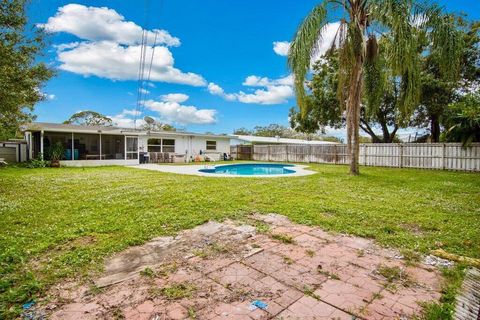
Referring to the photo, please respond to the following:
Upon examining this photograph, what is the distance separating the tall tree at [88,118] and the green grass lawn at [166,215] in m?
30.5

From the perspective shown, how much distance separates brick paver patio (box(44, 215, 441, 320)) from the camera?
83.6 inches

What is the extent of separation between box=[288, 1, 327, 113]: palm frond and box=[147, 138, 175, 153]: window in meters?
13.8

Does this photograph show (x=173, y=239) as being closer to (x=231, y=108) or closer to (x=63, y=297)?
(x=63, y=297)

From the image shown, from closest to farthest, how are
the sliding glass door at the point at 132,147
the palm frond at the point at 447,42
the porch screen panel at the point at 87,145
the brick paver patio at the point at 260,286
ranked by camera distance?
1. the brick paver patio at the point at 260,286
2. the palm frond at the point at 447,42
3. the porch screen panel at the point at 87,145
4. the sliding glass door at the point at 132,147

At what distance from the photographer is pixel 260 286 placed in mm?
2502

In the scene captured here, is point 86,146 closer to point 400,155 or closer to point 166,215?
point 166,215

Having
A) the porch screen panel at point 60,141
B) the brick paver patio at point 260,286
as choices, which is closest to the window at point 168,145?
the porch screen panel at point 60,141

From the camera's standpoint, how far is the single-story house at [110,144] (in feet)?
51.9

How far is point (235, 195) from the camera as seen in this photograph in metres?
6.85

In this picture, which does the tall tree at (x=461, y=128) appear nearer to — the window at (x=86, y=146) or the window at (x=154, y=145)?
the window at (x=154, y=145)

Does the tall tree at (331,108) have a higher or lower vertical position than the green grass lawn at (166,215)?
higher

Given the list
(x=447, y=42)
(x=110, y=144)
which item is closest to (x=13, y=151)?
(x=110, y=144)

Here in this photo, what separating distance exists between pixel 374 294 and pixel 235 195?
4.67 meters

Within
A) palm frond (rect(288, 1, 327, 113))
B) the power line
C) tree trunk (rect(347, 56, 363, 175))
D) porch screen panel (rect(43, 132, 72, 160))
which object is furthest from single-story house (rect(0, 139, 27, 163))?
tree trunk (rect(347, 56, 363, 175))
